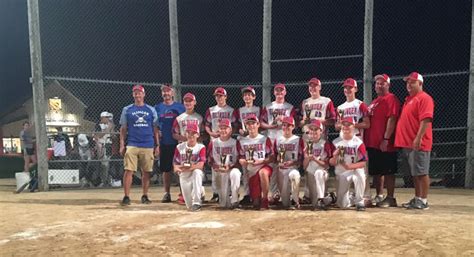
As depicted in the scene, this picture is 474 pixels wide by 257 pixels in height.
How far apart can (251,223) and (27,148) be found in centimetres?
902

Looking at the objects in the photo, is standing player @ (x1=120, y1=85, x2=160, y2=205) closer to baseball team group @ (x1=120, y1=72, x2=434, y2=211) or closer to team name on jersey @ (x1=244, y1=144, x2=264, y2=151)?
baseball team group @ (x1=120, y1=72, x2=434, y2=211)

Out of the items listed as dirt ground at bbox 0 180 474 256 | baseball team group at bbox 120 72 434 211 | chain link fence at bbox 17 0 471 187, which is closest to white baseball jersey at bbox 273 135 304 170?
baseball team group at bbox 120 72 434 211

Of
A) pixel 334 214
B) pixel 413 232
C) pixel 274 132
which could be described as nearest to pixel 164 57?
pixel 274 132

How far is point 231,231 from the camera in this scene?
12.4ft

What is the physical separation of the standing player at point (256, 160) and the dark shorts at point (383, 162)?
56.1 inches

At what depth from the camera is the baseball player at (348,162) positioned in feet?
16.5

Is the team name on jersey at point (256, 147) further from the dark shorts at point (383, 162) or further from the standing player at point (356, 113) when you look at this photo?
the dark shorts at point (383, 162)

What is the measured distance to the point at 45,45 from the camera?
15.7 meters

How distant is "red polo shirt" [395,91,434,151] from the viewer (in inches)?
194

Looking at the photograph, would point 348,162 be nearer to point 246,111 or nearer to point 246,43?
point 246,111

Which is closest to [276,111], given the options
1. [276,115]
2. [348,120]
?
[276,115]

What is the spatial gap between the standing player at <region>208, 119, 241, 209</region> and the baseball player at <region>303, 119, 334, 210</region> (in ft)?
3.19

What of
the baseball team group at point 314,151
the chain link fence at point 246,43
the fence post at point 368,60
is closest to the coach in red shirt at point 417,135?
the baseball team group at point 314,151

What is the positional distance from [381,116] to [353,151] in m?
0.71
